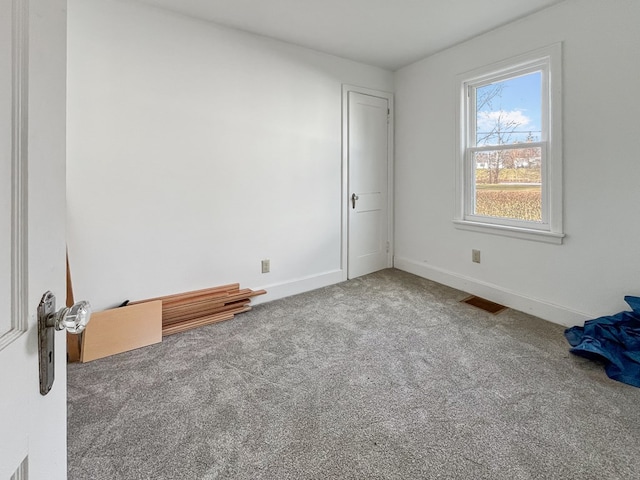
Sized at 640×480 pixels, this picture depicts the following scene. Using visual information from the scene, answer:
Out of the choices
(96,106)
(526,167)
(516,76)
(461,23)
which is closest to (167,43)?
(96,106)

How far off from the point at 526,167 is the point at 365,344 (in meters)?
2.13

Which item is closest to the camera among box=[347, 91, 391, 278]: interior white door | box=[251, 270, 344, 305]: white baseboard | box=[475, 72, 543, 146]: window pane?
box=[475, 72, 543, 146]: window pane

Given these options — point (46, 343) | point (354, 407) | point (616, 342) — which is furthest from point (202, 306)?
point (616, 342)

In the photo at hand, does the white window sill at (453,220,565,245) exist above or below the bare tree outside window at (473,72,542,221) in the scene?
below

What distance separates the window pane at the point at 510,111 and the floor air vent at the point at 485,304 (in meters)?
1.51

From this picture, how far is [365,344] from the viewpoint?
2.39 m

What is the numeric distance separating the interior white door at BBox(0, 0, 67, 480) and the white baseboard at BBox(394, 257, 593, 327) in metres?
3.21

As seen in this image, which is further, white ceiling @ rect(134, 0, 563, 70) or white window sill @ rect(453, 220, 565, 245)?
white window sill @ rect(453, 220, 565, 245)

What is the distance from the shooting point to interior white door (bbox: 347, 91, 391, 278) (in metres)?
3.80

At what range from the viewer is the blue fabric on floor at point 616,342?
6.39 feet

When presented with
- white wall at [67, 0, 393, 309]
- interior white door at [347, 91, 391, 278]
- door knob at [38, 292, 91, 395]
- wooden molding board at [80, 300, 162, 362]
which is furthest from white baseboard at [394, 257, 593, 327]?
door knob at [38, 292, 91, 395]

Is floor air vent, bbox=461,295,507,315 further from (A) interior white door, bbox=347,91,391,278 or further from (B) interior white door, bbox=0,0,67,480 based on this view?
(B) interior white door, bbox=0,0,67,480

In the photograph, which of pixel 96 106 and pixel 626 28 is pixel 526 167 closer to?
pixel 626 28

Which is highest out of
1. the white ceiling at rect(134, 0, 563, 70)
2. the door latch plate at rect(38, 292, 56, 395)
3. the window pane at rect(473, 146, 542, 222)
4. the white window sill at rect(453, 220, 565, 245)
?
the white ceiling at rect(134, 0, 563, 70)
